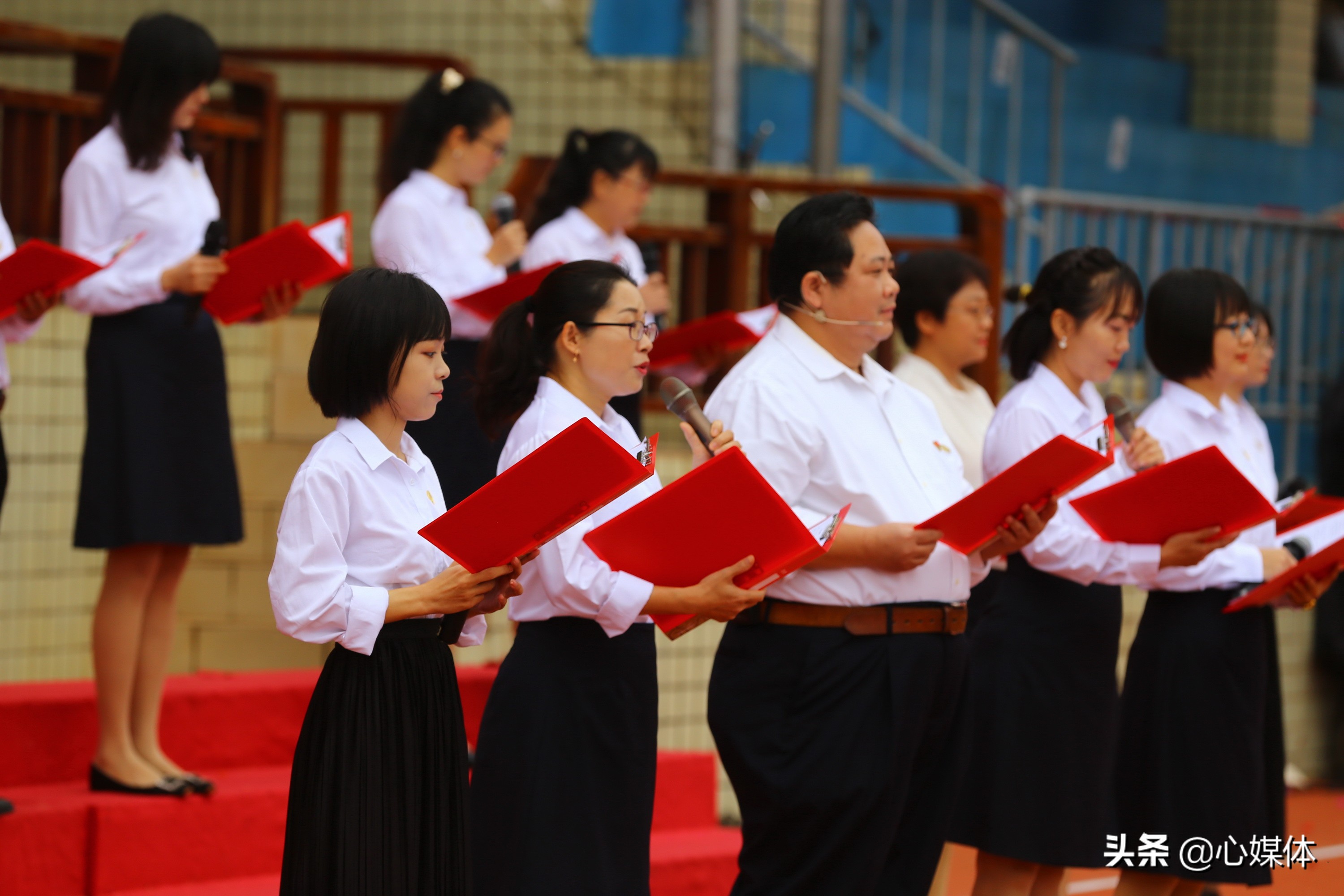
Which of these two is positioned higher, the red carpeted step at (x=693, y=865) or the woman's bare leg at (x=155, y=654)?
the woman's bare leg at (x=155, y=654)

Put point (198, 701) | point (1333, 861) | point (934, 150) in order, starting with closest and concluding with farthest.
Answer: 1. point (198, 701)
2. point (1333, 861)
3. point (934, 150)

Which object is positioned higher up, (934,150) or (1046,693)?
(934,150)

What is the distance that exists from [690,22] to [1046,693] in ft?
14.2

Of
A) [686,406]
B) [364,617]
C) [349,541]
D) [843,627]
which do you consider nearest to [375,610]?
[364,617]

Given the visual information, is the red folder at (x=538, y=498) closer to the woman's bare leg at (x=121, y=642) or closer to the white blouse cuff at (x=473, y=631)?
the white blouse cuff at (x=473, y=631)

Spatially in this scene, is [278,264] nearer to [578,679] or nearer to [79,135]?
[578,679]

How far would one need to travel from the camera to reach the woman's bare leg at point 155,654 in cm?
339

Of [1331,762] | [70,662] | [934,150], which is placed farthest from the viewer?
[934,150]

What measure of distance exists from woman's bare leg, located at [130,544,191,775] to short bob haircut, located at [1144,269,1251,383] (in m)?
2.13

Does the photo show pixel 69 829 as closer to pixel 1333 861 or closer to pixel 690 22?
pixel 1333 861

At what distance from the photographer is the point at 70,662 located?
461 centimetres

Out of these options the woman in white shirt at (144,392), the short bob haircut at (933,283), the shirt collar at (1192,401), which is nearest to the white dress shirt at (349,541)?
the woman in white shirt at (144,392)

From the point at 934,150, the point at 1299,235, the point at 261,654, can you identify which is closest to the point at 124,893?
the point at 261,654

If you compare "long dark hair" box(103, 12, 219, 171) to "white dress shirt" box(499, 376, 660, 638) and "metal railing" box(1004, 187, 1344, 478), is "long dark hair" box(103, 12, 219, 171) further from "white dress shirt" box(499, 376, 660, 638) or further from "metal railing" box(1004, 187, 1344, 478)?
"metal railing" box(1004, 187, 1344, 478)
